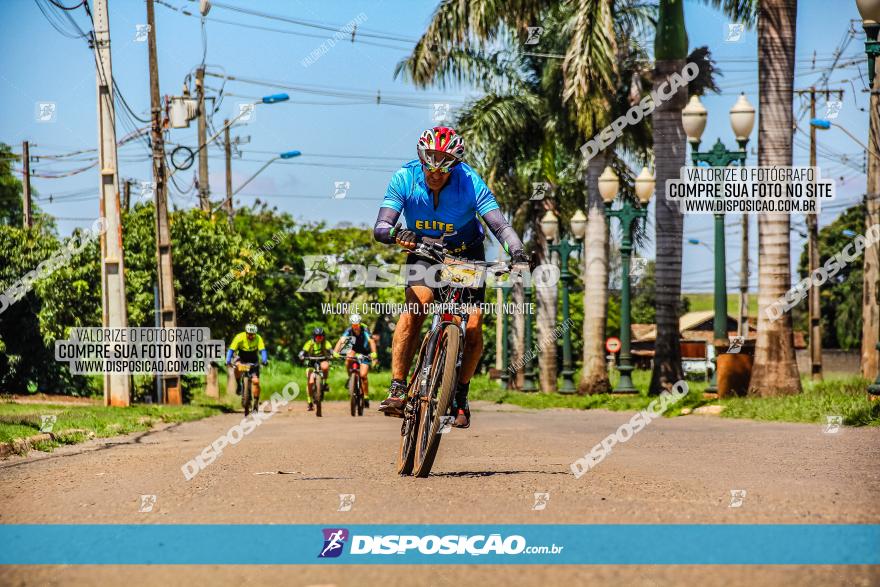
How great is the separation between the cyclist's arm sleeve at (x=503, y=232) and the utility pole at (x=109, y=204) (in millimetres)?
17680

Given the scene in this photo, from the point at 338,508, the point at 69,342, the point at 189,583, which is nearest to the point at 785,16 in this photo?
the point at 338,508

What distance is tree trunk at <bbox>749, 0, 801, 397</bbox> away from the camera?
1902cm

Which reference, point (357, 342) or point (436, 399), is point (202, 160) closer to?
point (357, 342)

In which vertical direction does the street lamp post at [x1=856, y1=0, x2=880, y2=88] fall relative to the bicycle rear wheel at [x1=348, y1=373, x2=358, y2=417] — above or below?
above

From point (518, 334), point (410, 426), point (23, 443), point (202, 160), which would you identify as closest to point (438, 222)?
point (410, 426)

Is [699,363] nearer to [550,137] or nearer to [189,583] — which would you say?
[550,137]

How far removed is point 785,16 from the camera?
1956 cm

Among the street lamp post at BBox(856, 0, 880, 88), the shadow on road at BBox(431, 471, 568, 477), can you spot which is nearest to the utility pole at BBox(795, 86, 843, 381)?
the street lamp post at BBox(856, 0, 880, 88)

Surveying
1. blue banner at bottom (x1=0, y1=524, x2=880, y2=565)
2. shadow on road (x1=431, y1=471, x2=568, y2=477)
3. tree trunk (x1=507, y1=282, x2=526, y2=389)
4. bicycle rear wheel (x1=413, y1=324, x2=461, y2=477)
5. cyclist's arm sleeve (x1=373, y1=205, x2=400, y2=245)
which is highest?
cyclist's arm sleeve (x1=373, y1=205, x2=400, y2=245)

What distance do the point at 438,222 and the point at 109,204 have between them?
17728 mm

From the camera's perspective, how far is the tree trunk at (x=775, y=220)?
1902cm

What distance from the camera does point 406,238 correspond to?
856 centimetres

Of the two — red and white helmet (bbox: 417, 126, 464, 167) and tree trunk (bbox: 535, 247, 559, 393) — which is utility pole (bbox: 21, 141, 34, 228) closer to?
tree trunk (bbox: 535, 247, 559, 393)

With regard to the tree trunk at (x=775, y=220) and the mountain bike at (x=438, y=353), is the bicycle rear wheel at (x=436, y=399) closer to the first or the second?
the mountain bike at (x=438, y=353)
